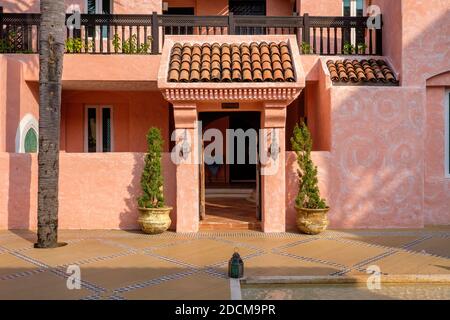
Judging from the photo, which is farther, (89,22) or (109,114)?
(109,114)

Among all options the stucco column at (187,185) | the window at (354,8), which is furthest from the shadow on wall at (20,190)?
the window at (354,8)

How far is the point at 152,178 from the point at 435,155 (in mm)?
7573

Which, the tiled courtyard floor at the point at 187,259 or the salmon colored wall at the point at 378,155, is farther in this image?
the salmon colored wall at the point at 378,155

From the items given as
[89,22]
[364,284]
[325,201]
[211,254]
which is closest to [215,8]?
[89,22]

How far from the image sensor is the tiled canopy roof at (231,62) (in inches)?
348

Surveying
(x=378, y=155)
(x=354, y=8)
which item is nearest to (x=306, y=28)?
(x=378, y=155)

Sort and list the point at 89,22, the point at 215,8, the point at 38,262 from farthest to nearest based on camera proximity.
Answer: the point at 215,8 < the point at 89,22 < the point at 38,262

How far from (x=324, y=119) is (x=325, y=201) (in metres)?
2.35

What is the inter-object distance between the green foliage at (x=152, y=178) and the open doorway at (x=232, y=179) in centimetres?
135

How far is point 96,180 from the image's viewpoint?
31.4ft

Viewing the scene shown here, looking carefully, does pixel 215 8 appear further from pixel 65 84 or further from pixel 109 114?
pixel 65 84

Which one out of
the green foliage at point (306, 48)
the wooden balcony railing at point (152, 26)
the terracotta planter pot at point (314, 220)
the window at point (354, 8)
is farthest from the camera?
the window at point (354, 8)

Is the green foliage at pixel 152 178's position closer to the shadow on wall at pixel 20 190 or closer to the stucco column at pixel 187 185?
the stucco column at pixel 187 185
